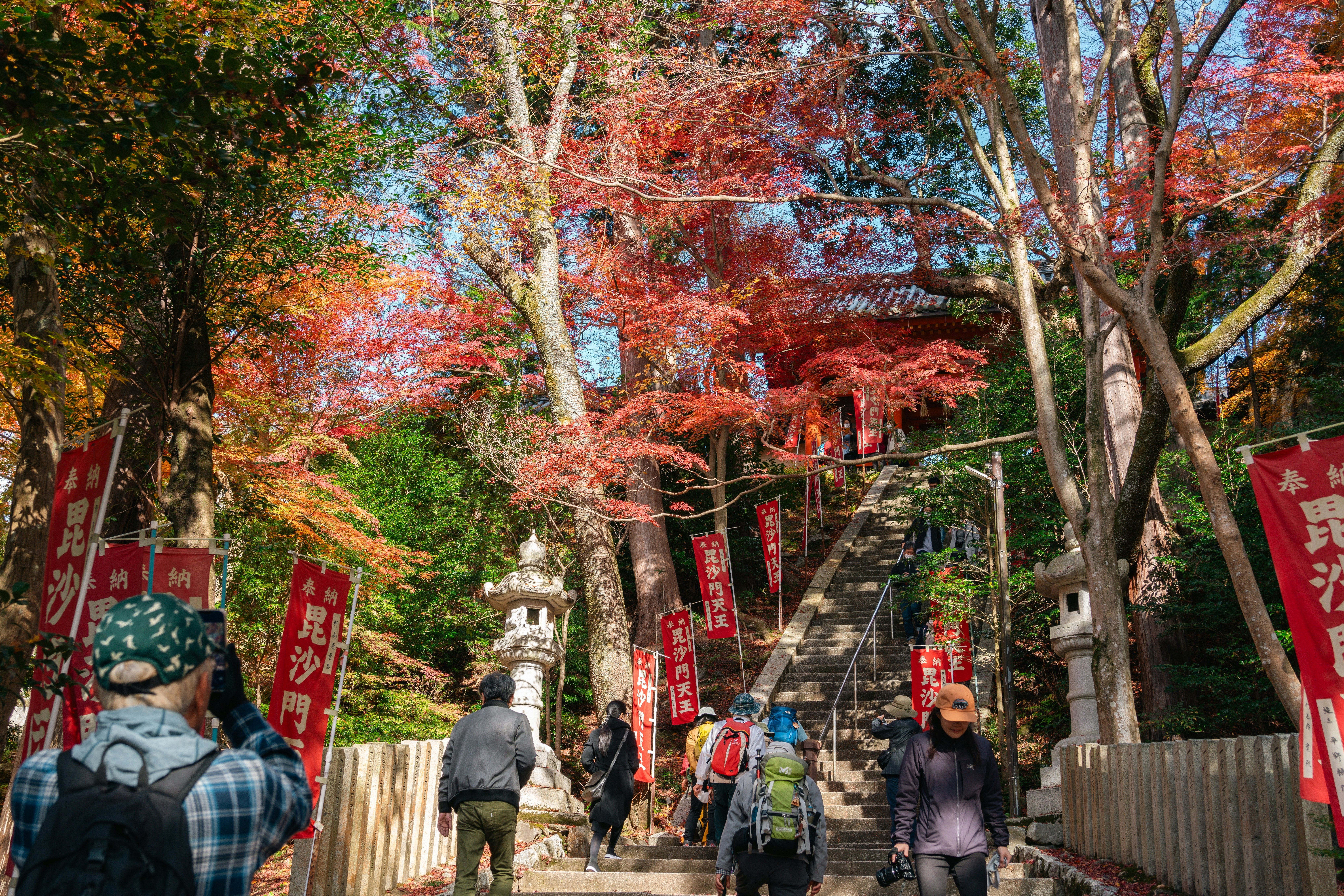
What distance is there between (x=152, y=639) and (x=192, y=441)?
262 inches

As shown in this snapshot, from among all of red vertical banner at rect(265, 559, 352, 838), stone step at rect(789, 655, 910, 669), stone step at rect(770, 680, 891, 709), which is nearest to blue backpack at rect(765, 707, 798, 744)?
red vertical banner at rect(265, 559, 352, 838)

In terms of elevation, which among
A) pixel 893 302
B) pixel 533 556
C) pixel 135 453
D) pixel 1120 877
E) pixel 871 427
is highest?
pixel 893 302

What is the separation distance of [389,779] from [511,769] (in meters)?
1.68

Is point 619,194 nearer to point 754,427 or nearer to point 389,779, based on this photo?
point 754,427

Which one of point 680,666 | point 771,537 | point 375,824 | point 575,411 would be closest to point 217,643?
point 375,824

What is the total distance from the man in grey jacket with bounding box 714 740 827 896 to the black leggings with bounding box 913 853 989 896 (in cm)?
47

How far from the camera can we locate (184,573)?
674 centimetres

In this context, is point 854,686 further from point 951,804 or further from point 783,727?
point 951,804

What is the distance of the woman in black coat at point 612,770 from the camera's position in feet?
26.4

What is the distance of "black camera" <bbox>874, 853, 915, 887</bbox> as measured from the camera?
4.73 metres

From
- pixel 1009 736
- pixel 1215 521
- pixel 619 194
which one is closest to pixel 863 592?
pixel 1009 736

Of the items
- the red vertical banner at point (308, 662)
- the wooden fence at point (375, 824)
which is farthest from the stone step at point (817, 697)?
the red vertical banner at point (308, 662)

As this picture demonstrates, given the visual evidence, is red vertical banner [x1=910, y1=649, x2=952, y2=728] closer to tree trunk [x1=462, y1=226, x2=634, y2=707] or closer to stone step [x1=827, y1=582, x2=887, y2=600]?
tree trunk [x1=462, y1=226, x2=634, y2=707]

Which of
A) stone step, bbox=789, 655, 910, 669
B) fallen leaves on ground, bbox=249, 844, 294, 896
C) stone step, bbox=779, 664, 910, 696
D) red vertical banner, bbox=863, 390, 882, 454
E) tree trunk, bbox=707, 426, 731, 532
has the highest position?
red vertical banner, bbox=863, 390, 882, 454
